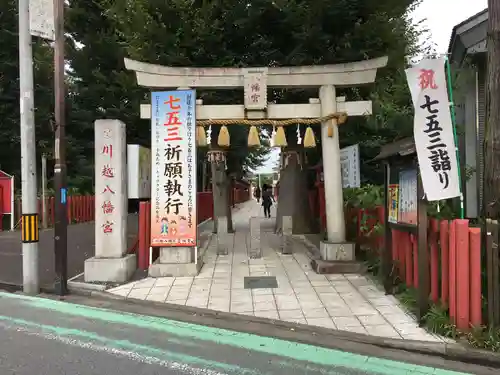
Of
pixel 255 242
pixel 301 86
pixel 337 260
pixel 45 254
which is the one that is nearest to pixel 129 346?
pixel 337 260

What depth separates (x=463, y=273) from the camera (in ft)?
17.7

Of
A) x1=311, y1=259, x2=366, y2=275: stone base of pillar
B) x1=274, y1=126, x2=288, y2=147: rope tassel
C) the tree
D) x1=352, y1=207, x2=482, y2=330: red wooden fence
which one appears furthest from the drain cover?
the tree

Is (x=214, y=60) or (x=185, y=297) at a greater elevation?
(x=214, y=60)

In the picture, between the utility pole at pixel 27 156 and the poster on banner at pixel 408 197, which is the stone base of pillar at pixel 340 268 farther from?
the utility pole at pixel 27 156

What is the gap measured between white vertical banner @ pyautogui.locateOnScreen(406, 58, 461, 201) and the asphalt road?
2094mm

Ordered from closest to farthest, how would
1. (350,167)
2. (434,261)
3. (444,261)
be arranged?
(444,261) < (434,261) < (350,167)

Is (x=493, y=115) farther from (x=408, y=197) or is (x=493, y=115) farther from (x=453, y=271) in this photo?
(x=453, y=271)

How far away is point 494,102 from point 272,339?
4156mm

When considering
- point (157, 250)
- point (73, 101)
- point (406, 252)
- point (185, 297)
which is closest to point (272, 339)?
point (185, 297)

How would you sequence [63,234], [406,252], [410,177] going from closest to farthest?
[410,177] < [406,252] < [63,234]

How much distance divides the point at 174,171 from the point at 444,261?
5.34m

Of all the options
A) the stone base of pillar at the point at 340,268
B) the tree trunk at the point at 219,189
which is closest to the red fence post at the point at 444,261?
the stone base of pillar at the point at 340,268

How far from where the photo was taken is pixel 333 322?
20.1ft

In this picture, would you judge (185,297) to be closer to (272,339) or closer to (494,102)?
(272,339)
